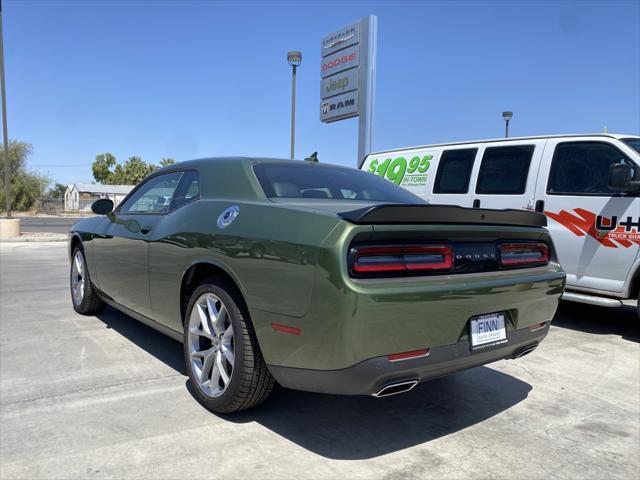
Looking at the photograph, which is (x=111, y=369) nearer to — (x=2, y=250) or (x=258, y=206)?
(x=258, y=206)

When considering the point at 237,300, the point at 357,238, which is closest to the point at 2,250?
the point at 237,300

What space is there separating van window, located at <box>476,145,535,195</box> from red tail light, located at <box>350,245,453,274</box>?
397 centimetres

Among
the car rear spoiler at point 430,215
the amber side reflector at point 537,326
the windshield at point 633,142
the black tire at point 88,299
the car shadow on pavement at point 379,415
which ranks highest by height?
the windshield at point 633,142

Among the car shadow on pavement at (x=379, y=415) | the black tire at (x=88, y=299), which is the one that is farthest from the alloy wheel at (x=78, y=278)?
the car shadow on pavement at (x=379, y=415)

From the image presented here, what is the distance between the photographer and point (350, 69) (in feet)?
44.7

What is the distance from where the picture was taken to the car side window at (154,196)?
3.91 m

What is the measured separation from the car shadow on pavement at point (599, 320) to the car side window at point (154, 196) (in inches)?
176

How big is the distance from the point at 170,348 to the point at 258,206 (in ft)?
6.88

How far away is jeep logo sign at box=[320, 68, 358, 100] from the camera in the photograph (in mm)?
13531

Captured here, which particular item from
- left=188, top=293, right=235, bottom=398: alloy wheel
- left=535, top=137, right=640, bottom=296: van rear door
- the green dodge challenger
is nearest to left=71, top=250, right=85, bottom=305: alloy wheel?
the green dodge challenger

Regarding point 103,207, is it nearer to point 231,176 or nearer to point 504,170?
point 231,176

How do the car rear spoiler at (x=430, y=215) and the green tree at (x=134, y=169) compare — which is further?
the green tree at (x=134, y=169)

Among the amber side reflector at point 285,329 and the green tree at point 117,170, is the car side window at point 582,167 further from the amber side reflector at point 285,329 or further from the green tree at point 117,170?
the green tree at point 117,170

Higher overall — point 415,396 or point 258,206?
point 258,206
